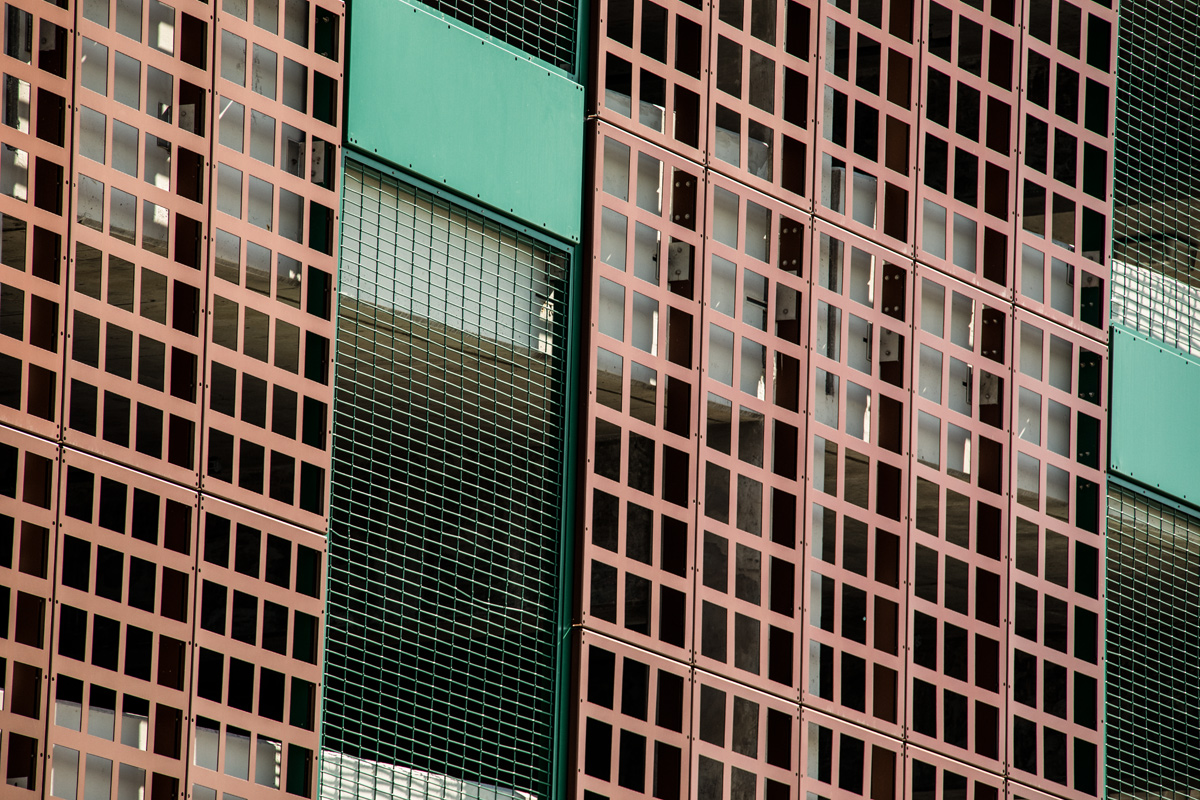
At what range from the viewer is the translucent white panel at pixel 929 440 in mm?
28625

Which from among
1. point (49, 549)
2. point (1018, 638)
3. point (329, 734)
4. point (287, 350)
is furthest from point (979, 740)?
point (49, 549)

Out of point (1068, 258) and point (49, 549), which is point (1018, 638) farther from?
point (49, 549)

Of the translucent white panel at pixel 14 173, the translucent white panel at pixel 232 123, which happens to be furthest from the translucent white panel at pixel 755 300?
the translucent white panel at pixel 14 173

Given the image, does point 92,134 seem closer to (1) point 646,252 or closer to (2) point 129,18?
(2) point 129,18

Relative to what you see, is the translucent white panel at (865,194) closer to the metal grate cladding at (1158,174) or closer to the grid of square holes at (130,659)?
the metal grate cladding at (1158,174)

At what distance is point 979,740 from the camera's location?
28.7 meters

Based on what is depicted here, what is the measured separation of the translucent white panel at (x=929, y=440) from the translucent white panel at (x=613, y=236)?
4.46 meters

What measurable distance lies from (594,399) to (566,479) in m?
0.84

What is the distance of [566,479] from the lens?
82.8ft

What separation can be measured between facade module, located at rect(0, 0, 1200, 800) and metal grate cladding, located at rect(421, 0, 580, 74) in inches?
3.8

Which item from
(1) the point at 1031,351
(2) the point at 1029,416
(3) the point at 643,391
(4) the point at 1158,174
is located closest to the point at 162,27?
(3) the point at 643,391

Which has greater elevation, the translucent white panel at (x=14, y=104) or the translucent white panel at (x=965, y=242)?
the translucent white panel at (x=965, y=242)

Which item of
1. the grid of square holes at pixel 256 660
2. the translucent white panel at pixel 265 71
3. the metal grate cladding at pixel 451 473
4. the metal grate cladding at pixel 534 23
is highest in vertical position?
the metal grate cladding at pixel 534 23

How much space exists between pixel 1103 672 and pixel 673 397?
725cm
